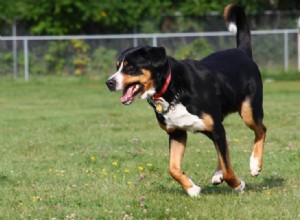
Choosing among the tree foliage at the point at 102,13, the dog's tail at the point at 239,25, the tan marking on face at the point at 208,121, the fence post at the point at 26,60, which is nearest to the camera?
the tan marking on face at the point at 208,121

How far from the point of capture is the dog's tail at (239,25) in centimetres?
998

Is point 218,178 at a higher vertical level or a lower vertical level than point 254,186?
higher

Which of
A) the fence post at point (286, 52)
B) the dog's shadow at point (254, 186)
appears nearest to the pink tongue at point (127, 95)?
the dog's shadow at point (254, 186)

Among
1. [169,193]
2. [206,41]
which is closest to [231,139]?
[169,193]

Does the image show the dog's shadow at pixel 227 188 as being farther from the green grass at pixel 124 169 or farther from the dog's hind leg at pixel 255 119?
the dog's hind leg at pixel 255 119

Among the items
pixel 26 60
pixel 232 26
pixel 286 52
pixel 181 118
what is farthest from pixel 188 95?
pixel 286 52

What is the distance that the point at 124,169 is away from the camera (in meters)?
10.2

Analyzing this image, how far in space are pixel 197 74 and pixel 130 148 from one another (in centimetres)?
426

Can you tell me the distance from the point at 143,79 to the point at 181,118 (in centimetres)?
56

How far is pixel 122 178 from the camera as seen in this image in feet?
31.2

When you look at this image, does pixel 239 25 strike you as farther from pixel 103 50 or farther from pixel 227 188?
pixel 103 50

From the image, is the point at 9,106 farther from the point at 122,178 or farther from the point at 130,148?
the point at 122,178

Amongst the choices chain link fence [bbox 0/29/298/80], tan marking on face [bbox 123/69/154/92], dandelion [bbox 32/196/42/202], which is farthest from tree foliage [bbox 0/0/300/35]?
tan marking on face [bbox 123/69/154/92]

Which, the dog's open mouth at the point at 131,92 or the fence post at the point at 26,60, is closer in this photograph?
the dog's open mouth at the point at 131,92
